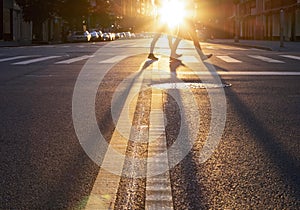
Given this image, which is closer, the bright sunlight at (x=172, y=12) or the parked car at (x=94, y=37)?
the bright sunlight at (x=172, y=12)

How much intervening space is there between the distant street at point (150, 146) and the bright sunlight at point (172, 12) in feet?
32.2

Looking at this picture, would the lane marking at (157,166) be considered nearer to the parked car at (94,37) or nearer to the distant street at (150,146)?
the distant street at (150,146)

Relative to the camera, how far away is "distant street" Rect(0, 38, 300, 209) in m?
3.96

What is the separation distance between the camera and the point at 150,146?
5.61 m

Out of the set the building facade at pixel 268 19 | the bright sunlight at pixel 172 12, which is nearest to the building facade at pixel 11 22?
the building facade at pixel 268 19

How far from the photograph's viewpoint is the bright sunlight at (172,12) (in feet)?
67.0

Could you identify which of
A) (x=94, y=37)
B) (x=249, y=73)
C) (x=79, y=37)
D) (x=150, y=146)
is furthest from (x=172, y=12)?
(x=94, y=37)

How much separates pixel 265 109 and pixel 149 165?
351 centimetres

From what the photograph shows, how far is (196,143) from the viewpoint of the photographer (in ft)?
18.9

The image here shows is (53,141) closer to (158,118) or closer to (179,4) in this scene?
(158,118)

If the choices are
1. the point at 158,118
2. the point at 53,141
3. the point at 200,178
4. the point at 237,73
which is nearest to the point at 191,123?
the point at 158,118

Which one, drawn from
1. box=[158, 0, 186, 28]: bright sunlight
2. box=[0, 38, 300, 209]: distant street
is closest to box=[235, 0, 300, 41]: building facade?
box=[158, 0, 186, 28]: bright sunlight

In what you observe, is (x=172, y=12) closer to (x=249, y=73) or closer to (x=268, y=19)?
(x=249, y=73)

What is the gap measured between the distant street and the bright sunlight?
982 centimetres
